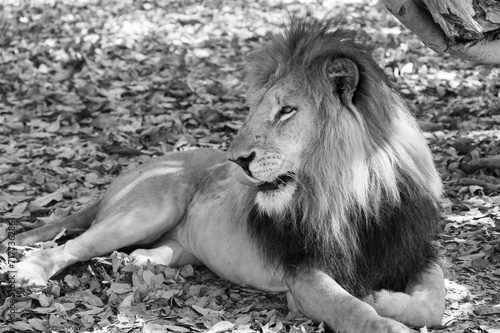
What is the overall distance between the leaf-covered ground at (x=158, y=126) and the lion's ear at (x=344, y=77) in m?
0.69

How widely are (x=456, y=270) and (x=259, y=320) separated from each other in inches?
50.4

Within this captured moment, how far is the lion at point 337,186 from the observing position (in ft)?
12.6

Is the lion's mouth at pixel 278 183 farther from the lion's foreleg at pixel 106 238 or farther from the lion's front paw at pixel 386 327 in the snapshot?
the lion's foreleg at pixel 106 238

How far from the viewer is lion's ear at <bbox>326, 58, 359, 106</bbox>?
3.84 m

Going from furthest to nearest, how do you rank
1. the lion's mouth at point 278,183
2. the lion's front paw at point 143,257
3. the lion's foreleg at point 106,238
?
the lion's front paw at point 143,257, the lion's foreleg at point 106,238, the lion's mouth at point 278,183

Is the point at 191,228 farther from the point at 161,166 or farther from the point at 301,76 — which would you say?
the point at 301,76

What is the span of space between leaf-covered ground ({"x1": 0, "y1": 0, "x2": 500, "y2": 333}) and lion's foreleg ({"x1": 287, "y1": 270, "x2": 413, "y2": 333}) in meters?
0.12

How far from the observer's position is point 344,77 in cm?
386

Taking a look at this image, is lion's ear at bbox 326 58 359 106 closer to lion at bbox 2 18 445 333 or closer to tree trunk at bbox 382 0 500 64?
lion at bbox 2 18 445 333

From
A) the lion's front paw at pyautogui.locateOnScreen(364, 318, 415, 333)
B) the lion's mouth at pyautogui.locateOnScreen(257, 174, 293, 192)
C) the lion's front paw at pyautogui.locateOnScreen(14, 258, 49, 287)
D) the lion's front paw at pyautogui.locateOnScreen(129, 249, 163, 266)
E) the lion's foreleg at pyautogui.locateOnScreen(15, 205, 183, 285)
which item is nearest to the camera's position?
the lion's front paw at pyautogui.locateOnScreen(364, 318, 415, 333)

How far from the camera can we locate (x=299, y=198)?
3.92m

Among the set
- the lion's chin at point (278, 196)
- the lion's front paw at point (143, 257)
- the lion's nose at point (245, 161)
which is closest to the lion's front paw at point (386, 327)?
the lion's chin at point (278, 196)

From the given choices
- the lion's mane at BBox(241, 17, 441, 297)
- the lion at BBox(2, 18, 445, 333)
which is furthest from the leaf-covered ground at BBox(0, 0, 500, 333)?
the lion's mane at BBox(241, 17, 441, 297)

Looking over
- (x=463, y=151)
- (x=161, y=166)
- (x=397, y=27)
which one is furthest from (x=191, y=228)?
(x=397, y=27)
